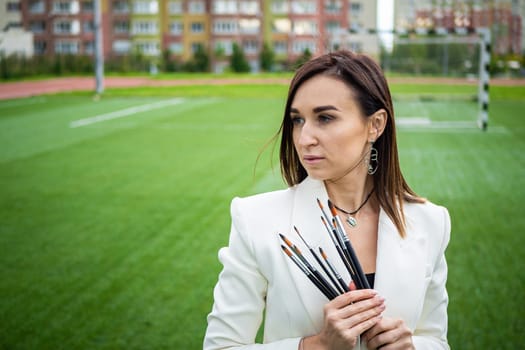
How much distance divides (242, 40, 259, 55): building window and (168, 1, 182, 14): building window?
21.7 feet

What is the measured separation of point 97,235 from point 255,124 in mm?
9243

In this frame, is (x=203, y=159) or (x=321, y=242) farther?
(x=203, y=159)

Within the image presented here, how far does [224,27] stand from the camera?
58156 mm

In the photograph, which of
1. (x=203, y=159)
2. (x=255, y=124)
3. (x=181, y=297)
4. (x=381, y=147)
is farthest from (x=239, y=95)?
(x=381, y=147)

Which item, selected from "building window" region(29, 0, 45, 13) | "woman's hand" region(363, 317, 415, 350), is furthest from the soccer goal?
"building window" region(29, 0, 45, 13)

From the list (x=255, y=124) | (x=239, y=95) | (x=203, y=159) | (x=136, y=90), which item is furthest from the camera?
(x=136, y=90)

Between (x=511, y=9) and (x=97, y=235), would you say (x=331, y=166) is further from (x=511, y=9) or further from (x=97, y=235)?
(x=511, y=9)

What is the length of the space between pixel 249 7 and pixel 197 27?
510 cm

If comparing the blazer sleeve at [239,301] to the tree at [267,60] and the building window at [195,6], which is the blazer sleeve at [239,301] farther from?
the building window at [195,6]

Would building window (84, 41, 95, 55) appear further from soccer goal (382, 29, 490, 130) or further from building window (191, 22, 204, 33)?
soccer goal (382, 29, 490, 130)

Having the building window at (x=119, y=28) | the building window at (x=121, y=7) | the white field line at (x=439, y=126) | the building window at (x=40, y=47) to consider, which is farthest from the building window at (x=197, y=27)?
the white field line at (x=439, y=126)

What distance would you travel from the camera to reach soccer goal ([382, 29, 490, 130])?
1611cm

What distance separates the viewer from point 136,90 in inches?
1000

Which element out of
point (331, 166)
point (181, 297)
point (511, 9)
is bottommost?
point (181, 297)
